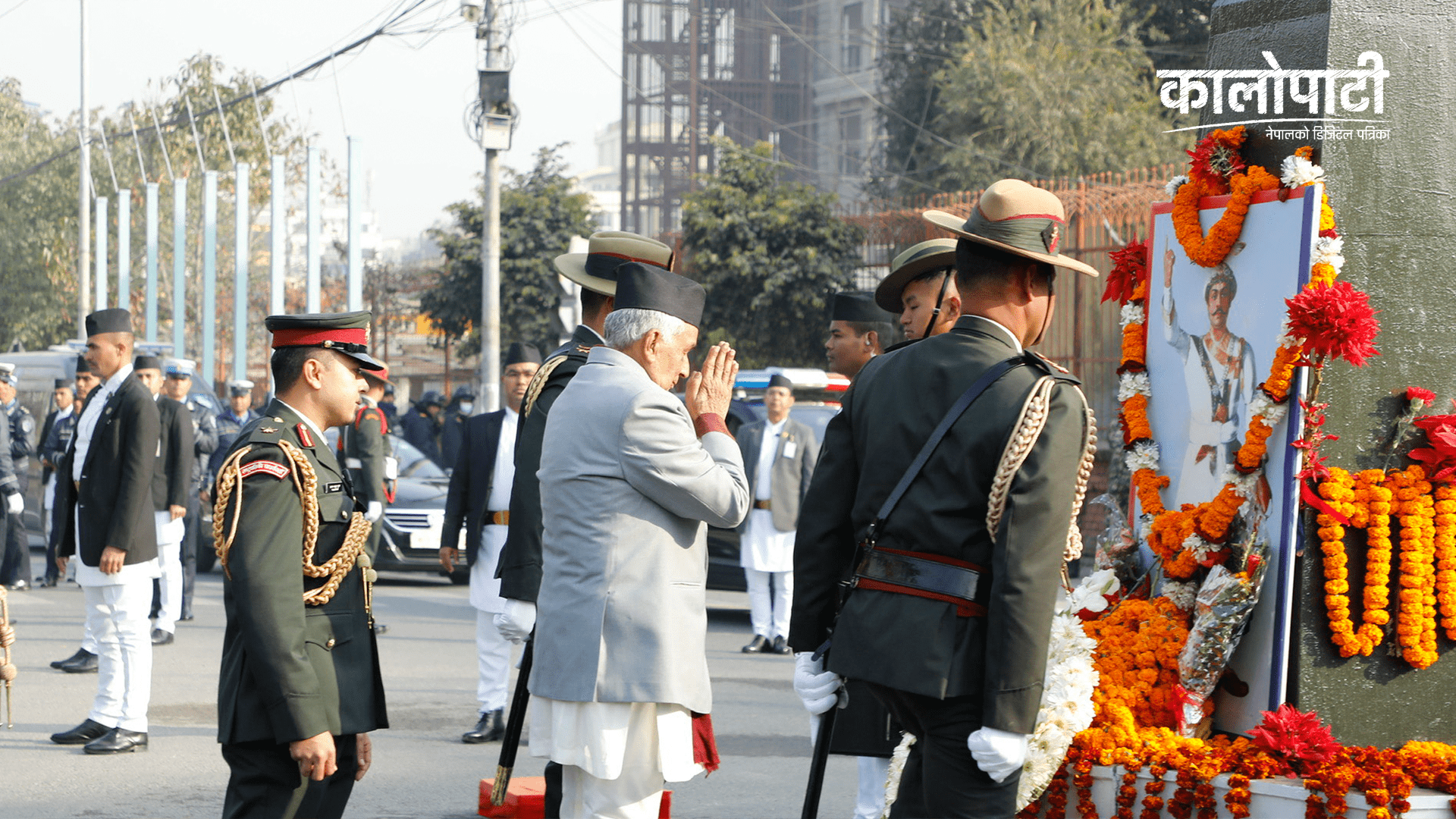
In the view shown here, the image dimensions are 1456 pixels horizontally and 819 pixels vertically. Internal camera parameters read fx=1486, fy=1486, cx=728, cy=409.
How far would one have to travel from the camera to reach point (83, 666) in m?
9.92

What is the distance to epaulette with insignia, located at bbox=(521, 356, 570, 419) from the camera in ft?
16.6

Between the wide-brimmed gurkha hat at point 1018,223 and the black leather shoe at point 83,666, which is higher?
the wide-brimmed gurkha hat at point 1018,223

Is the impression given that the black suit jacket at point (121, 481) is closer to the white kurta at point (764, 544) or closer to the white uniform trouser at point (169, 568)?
the white uniform trouser at point (169, 568)

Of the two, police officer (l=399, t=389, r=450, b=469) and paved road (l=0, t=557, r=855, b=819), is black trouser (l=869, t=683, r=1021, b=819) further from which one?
police officer (l=399, t=389, r=450, b=469)

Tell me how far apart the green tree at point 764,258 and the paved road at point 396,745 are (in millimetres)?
12850

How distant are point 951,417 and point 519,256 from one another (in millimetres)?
25174

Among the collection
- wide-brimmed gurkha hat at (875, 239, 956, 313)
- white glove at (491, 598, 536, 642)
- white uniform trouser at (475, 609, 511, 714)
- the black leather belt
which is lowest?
white uniform trouser at (475, 609, 511, 714)

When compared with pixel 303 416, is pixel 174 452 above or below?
below

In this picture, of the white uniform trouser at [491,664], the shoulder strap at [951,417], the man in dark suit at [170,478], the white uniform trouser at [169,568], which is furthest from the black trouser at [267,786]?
the white uniform trouser at [169,568]

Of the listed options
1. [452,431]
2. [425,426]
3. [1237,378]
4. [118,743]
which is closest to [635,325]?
[1237,378]

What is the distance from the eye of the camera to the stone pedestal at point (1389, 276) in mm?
4594

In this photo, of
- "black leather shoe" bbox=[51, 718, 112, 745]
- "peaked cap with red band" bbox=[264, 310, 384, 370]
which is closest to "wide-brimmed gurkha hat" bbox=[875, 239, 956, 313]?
"peaked cap with red band" bbox=[264, 310, 384, 370]

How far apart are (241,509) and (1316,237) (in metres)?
3.26

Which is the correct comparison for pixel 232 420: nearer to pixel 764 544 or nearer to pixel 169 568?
pixel 169 568
